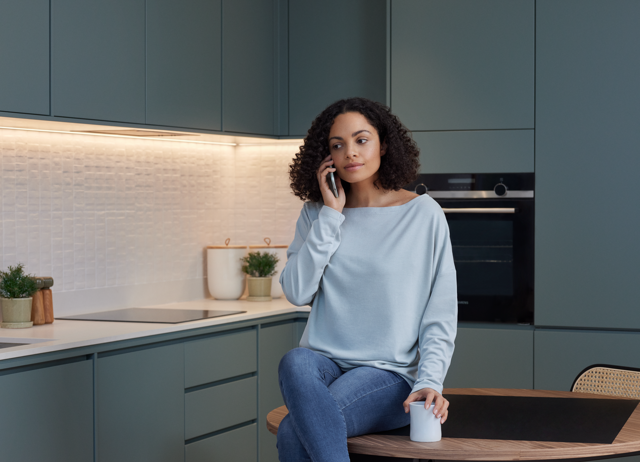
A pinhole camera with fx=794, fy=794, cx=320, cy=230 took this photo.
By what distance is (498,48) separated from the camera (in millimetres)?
3229

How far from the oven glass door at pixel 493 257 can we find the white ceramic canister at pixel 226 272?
1.05 m

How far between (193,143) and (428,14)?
1.28 meters

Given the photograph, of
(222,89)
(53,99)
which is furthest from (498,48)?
→ (53,99)

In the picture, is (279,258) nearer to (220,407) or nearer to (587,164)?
(220,407)

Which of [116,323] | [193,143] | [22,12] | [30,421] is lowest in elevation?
[30,421]

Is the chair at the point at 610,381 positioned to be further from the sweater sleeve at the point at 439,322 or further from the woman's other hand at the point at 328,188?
the woman's other hand at the point at 328,188

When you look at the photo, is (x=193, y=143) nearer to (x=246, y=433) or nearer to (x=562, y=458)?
(x=246, y=433)

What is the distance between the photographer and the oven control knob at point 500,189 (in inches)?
128

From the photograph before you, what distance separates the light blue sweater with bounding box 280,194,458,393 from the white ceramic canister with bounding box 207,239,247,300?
1.80 meters

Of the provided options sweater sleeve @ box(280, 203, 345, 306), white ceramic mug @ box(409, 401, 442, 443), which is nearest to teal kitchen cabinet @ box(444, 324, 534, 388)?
sweater sleeve @ box(280, 203, 345, 306)

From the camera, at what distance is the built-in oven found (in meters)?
3.23

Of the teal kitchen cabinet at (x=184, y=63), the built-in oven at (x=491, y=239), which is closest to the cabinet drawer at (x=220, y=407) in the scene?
the built-in oven at (x=491, y=239)

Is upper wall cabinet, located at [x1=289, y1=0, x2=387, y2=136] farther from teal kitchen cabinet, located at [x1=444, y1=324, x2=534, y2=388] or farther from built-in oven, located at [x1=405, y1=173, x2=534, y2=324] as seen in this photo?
teal kitchen cabinet, located at [x1=444, y1=324, x2=534, y2=388]

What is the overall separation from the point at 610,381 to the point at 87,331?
167cm
